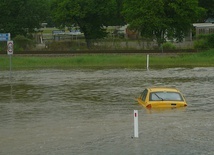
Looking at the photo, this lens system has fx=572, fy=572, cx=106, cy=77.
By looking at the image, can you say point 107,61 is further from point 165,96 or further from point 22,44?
point 165,96

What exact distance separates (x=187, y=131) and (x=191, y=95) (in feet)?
41.4

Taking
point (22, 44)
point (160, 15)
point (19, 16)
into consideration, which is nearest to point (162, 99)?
point (160, 15)

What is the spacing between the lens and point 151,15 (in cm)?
7150

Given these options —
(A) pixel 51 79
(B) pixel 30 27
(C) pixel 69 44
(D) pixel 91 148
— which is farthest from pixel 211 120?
(B) pixel 30 27

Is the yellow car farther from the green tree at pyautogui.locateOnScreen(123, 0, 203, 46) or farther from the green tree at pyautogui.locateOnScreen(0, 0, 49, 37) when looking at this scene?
the green tree at pyautogui.locateOnScreen(0, 0, 49, 37)

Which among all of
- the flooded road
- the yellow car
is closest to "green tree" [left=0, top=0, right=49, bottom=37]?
the flooded road

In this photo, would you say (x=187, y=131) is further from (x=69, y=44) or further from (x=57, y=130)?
(x=69, y=44)

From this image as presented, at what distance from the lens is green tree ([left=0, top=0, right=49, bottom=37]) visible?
89.2 meters

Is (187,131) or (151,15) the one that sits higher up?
(151,15)

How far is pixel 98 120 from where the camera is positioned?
22.6m

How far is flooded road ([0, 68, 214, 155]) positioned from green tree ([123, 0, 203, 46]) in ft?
101

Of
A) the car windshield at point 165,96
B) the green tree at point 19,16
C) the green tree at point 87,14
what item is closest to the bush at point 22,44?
the green tree at point 87,14

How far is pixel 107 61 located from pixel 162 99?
36.3 meters

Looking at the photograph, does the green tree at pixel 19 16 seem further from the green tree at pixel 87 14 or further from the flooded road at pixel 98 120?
the flooded road at pixel 98 120
